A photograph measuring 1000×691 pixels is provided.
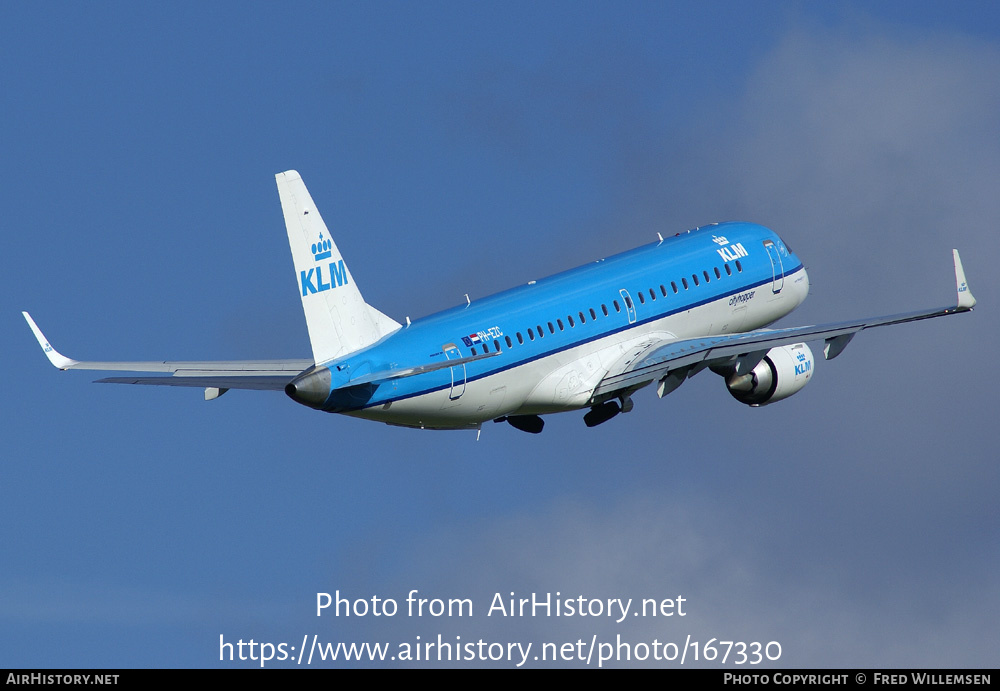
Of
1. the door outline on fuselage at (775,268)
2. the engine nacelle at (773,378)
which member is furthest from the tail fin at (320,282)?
the door outline on fuselage at (775,268)

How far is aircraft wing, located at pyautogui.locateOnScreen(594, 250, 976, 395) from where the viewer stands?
7162 cm

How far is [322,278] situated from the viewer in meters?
66.7

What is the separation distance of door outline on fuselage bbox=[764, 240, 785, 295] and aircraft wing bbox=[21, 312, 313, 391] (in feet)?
62.5

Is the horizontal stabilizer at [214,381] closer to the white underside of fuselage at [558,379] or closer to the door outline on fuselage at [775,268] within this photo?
the white underside of fuselage at [558,379]

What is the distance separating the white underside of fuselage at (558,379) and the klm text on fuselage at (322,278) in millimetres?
4048

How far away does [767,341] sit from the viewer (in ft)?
241

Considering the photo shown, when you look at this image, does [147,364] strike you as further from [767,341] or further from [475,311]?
[767,341]

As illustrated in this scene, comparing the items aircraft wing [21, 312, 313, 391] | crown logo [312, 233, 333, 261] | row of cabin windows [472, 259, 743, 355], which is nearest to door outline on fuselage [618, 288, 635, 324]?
row of cabin windows [472, 259, 743, 355]

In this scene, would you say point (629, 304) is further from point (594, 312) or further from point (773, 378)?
point (773, 378)

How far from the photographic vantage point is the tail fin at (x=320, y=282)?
65938 mm

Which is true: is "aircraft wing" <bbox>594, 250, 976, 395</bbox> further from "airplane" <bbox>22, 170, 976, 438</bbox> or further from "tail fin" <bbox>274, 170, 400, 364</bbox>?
"tail fin" <bbox>274, 170, 400, 364</bbox>

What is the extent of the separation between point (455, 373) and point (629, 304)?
9176 millimetres

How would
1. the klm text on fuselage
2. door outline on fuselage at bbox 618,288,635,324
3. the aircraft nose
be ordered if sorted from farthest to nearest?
door outline on fuselage at bbox 618,288,635,324, the klm text on fuselage, the aircraft nose
